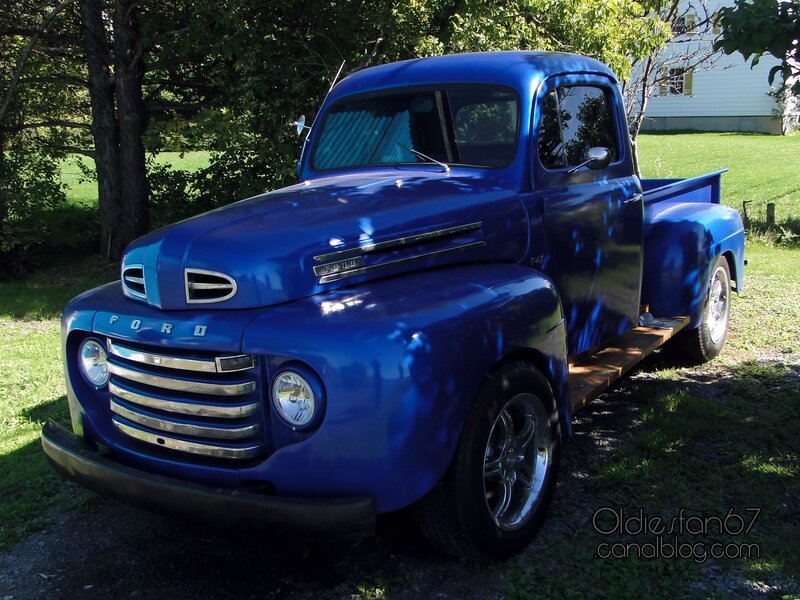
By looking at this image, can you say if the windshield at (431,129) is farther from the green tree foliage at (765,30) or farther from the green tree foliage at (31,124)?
the green tree foliage at (31,124)

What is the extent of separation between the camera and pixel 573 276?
423cm


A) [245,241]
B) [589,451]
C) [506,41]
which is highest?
[506,41]

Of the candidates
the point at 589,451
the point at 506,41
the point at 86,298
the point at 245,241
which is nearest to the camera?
the point at 245,241

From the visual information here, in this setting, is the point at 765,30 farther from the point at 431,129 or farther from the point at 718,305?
the point at 718,305

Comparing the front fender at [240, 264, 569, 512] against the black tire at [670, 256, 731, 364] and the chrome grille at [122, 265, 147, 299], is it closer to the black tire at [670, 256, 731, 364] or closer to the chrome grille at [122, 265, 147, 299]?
the chrome grille at [122, 265, 147, 299]

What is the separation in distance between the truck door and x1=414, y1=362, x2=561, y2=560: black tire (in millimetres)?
847

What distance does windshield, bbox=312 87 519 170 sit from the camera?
4094mm

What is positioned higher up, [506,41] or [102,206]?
[506,41]

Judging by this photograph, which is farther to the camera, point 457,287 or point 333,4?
point 333,4

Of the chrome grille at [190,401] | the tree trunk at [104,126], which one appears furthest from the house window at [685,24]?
the chrome grille at [190,401]

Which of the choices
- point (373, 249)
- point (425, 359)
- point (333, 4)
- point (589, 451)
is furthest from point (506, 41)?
point (425, 359)

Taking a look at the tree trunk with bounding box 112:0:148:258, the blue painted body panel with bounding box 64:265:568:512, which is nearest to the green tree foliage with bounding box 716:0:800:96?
the blue painted body panel with bounding box 64:265:568:512

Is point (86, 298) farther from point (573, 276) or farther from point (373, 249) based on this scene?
point (573, 276)

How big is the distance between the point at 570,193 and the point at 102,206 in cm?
807
